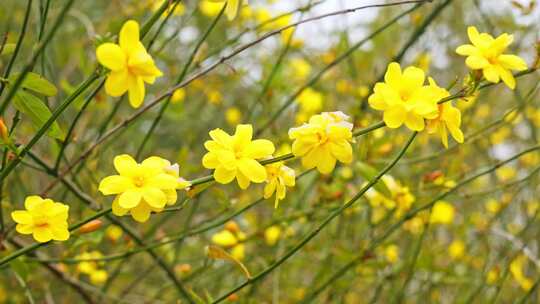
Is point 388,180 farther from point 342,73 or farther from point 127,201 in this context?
point 342,73

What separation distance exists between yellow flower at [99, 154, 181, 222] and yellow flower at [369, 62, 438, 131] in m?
0.31

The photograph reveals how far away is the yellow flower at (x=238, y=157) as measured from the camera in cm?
98

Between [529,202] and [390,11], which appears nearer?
[529,202]

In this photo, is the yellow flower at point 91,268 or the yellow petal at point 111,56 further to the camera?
the yellow flower at point 91,268

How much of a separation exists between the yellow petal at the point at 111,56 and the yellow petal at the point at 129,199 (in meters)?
0.19

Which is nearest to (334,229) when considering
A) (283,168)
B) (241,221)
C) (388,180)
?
(241,221)

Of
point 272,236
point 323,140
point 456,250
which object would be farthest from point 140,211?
point 456,250

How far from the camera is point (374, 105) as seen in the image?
990 millimetres

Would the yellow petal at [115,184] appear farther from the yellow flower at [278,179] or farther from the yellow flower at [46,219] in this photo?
the yellow flower at [278,179]

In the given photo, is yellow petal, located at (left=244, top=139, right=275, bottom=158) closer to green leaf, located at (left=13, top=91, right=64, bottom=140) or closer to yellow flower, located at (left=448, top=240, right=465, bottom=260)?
green leaf, located at (left=13, top=91, right=64, bottom=140)

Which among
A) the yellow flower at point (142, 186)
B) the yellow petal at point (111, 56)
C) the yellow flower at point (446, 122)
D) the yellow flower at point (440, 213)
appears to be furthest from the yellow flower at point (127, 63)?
the yellow flower at point (440, 213)

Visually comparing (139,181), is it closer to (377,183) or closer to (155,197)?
(155,197)

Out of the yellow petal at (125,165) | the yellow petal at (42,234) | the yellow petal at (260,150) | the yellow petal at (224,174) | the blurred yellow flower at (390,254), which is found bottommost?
the yellow petal at (224,174)

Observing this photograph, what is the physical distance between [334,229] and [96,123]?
1000 mm
